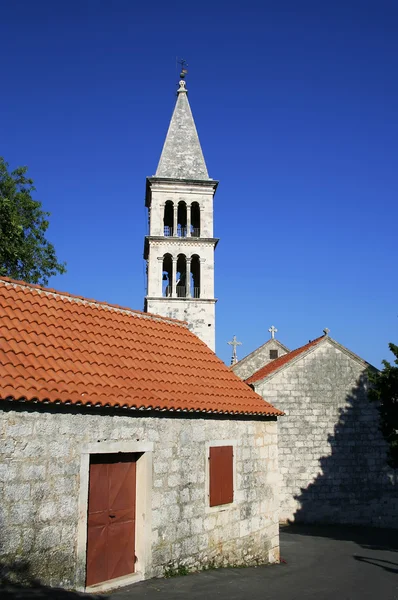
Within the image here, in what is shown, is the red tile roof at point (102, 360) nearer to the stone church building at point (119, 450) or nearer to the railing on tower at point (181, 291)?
Result: the stone church building at point (119, 450)

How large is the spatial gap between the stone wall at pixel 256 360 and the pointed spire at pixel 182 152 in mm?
10191

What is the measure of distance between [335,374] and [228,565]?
1135 centimetres

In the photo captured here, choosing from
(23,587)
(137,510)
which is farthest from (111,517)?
(23,587)

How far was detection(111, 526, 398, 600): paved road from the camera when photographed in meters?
7.57

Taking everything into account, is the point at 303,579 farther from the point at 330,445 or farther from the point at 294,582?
the point at 330,445

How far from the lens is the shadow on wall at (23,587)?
5.73m

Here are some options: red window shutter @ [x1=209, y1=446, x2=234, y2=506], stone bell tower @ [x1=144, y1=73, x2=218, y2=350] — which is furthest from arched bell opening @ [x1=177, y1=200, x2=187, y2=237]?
red window shutter @ [x1=209, y1=446, x2=234, y2=506]

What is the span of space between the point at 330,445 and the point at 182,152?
18.5 metres

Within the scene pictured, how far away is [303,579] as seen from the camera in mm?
9453

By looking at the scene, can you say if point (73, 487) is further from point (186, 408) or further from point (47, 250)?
point (47, 250)

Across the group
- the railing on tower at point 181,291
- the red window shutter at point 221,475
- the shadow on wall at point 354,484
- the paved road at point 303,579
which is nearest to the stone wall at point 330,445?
the shadow on wall at point 354,484

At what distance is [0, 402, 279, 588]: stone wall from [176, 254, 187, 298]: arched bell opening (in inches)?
637

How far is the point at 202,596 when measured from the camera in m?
7.35

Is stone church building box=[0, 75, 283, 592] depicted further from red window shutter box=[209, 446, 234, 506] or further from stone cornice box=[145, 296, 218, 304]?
stone cornice box=[145, 296, 218, 304]
